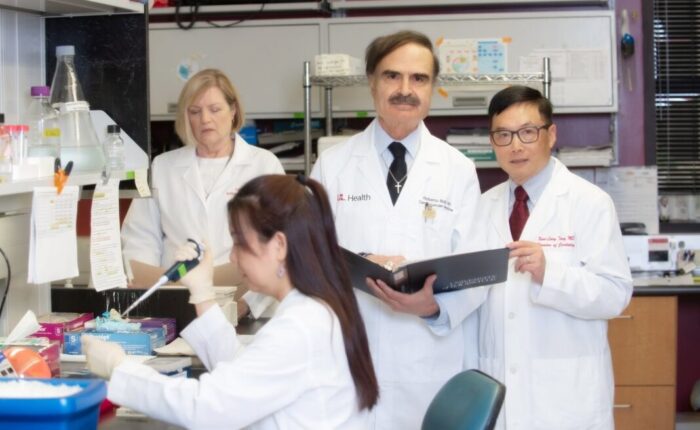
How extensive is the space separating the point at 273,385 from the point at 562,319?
3.90 feet

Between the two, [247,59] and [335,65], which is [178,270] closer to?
[335,65]

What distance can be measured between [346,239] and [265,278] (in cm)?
87

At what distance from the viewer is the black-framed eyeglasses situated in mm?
2664

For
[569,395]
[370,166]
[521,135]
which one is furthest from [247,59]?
[569,395]

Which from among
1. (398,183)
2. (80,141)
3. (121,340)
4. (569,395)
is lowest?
(569,395)

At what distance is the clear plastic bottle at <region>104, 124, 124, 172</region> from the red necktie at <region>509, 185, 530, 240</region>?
114 cm

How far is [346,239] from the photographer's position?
262 centimetres

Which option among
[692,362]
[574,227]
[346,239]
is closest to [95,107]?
[346,239]

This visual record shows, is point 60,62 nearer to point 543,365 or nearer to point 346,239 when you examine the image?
point 346,239

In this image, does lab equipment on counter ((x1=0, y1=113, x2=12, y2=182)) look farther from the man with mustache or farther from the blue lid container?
the man with mustache

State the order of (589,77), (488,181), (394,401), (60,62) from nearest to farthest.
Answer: (60,62), (394,401), (589,77), (488,181)

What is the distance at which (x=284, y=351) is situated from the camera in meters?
1.66

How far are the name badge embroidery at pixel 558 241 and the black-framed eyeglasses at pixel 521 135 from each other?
281 mm

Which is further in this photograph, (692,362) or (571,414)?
(692,362)
